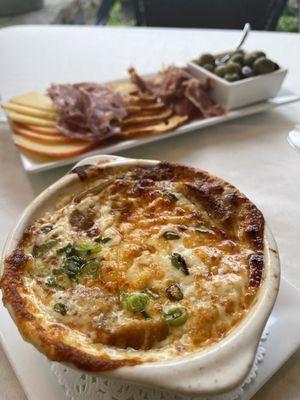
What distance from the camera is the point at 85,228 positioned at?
1.07 m

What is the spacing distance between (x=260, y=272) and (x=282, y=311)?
19 cm

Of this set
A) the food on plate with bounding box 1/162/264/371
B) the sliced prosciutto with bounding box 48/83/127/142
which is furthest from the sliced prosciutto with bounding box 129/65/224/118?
Answer: the food on plate with bounding box 1/162/264/371

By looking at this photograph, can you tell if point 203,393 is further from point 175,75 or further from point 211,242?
point 175,75

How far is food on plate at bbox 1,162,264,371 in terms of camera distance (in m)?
0.82

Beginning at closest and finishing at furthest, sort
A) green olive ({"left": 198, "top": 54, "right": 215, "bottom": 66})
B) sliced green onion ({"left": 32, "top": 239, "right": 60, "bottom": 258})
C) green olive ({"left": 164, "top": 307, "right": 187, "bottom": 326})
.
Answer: green olive ({"left": 164, "top": 307, "right": 187, "bottom": 326}), sliced green onion ({"left": 32, "top": 239, "right": 60, "bottom": 258}), green olive ({"left": 198, "top": 54, "right": 215, "bottom": 66})

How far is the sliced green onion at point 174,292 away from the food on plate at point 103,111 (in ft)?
2.96

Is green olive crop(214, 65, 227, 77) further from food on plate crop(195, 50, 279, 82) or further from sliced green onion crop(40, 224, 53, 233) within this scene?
sliced green onion crop(40, 224, 53, 233)

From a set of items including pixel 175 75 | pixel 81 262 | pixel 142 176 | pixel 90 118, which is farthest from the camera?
pixel 175 75

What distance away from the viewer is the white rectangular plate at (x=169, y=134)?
1.61m

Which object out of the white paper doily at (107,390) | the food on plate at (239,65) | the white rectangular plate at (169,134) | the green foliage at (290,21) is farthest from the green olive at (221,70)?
the green foliage at (290,21)

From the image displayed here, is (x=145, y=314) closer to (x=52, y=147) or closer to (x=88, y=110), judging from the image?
(x=52, y=147)

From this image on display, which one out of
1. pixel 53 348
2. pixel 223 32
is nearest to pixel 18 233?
pixel 53 348

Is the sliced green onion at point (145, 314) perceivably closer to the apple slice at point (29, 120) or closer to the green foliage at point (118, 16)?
the apple slice at point (29, 120)

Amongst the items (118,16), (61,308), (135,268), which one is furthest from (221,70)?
(118,16)
